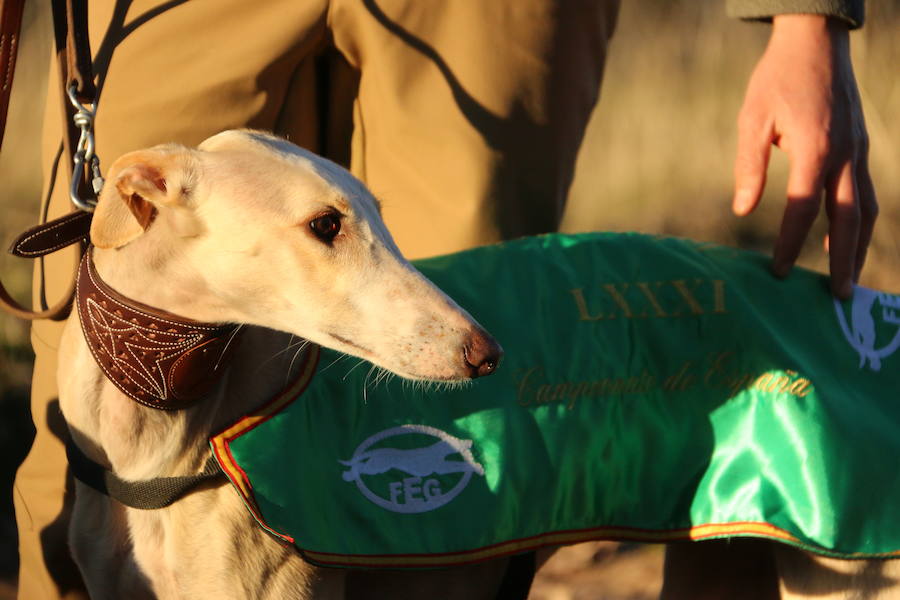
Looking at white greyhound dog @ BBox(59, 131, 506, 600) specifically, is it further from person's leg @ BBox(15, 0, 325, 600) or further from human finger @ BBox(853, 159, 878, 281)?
human finger @ BBox(853, 159, 878, 281)

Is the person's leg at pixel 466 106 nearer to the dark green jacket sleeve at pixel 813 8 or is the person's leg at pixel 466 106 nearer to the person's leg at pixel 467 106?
the person's leg at pixel 467 106

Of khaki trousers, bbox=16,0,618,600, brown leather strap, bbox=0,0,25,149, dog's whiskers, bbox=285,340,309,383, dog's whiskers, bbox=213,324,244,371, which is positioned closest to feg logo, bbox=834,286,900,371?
khaki trousers, bbox=16,0,618,600

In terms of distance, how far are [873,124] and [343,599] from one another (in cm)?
525

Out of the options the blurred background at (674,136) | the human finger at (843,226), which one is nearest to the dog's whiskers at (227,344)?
the human finger at (843,226)

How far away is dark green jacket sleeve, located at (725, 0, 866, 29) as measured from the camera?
6.89ft

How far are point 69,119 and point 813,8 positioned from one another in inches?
57.0

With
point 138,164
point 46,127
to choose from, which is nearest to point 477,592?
point 138,164

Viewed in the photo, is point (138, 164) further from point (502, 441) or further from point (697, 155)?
point (697, 155)

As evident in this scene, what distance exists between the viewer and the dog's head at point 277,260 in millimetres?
1655

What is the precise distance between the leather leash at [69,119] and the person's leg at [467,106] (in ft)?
1.70

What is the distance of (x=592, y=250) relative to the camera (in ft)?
7.04

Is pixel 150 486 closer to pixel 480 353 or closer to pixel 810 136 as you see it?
pixel 480 353

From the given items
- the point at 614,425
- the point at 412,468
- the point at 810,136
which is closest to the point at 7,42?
the point at 412,468

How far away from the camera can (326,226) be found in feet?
5.48
